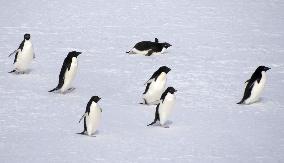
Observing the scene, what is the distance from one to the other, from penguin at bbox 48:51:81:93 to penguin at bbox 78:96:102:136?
5.56 ft

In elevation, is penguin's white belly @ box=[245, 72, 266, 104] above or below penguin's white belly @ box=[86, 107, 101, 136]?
above

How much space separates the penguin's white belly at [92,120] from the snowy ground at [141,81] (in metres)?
0.10

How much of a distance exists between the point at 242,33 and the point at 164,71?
559 cm

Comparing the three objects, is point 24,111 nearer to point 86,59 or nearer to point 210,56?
point 86,59

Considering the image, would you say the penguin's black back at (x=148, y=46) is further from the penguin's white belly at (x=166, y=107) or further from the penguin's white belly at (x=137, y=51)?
the penguin's white belly at (x=166, y=107)

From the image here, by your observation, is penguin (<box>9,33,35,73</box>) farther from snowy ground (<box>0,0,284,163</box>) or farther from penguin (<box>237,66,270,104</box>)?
penguin (<box>237,66,270,104</box>)

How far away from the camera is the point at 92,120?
6.84 metres

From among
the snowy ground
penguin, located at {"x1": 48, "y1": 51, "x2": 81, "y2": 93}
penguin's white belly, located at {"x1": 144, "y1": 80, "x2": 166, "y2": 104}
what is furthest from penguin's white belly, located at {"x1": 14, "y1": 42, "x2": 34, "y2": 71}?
penguin's white belly, located at {"x1": 144, "y1": 80, "x2": 166, "y2": 104}

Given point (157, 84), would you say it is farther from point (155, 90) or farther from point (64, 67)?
point (64, 67)

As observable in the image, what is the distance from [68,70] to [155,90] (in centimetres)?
121

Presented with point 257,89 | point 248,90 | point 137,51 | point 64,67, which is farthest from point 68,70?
point 137,51

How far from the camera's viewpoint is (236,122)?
7578mm

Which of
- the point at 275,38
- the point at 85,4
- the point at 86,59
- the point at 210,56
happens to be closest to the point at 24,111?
the point at 86,59

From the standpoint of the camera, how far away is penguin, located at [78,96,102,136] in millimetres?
6816
